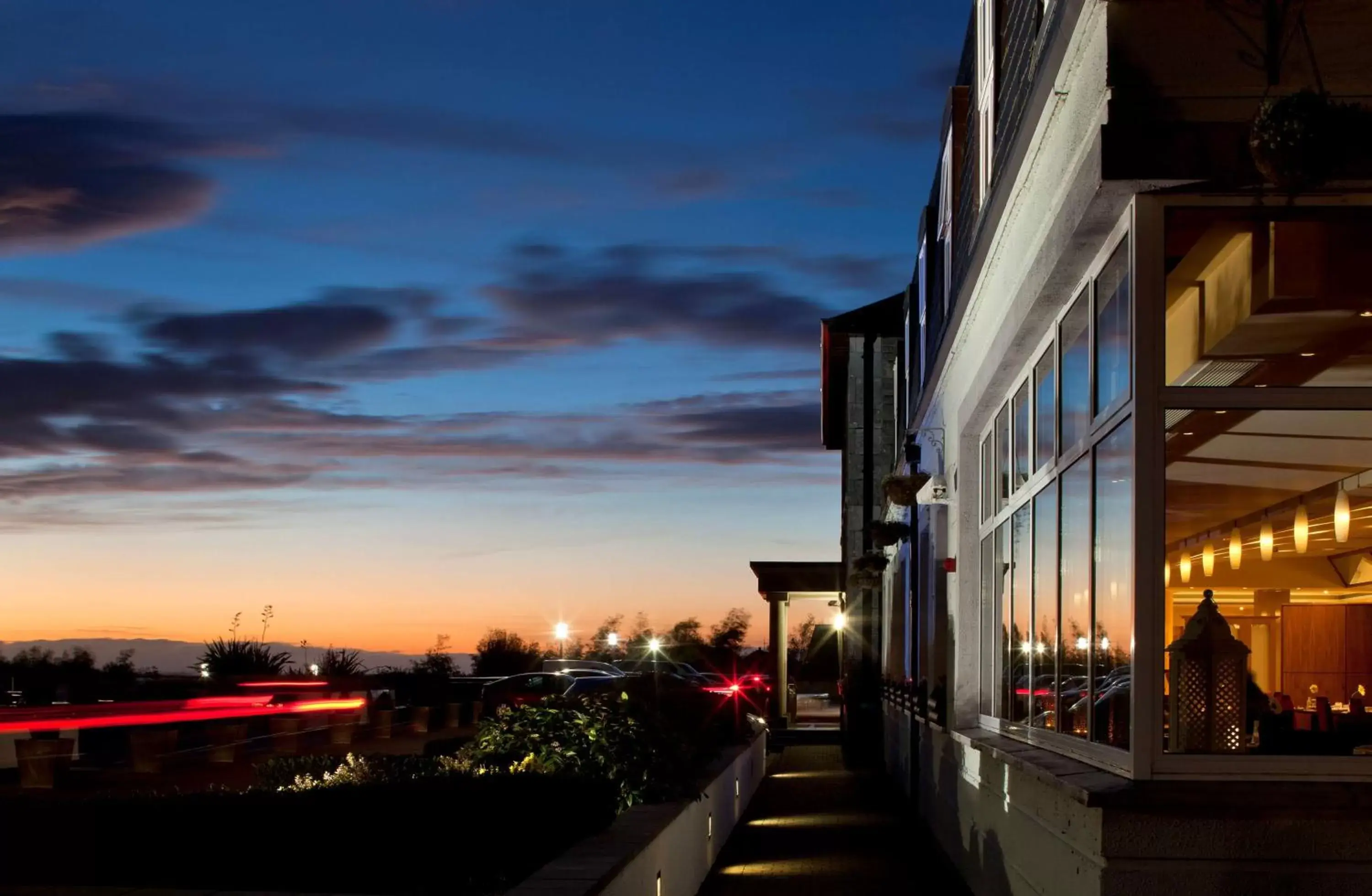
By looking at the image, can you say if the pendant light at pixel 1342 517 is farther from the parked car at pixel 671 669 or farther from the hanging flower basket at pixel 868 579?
the parked car at pixel 671 669

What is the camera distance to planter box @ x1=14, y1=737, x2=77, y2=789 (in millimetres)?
18688

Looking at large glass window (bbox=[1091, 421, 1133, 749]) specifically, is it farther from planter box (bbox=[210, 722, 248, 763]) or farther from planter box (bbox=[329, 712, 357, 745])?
planter box (bbox=[329, 712, 357, 745])

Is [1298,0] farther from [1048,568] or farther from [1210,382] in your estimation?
[1048,568]

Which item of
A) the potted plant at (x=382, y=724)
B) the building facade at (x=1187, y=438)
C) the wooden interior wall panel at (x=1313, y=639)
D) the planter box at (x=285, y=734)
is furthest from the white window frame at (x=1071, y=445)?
the potted plant at (x=382, y=724)

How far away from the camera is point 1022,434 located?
11.3 meters

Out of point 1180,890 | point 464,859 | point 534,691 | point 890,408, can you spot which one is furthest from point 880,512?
point 1180,890

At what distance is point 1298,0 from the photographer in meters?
6.95

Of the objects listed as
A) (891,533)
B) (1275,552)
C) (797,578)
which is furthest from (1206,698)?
(797,578)

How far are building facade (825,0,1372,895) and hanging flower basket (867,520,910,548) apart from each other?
350 inches

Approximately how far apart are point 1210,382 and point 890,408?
77.0ft

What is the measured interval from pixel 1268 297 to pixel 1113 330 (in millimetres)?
971

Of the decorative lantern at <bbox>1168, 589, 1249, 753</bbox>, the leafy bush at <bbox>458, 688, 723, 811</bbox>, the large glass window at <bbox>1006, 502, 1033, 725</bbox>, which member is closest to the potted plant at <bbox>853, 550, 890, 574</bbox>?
the leafy bush at <bbox>458, 688, 723, 811</bbox>

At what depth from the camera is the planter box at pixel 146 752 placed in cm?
2155

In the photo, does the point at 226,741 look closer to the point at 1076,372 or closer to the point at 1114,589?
the point at 1076,372
